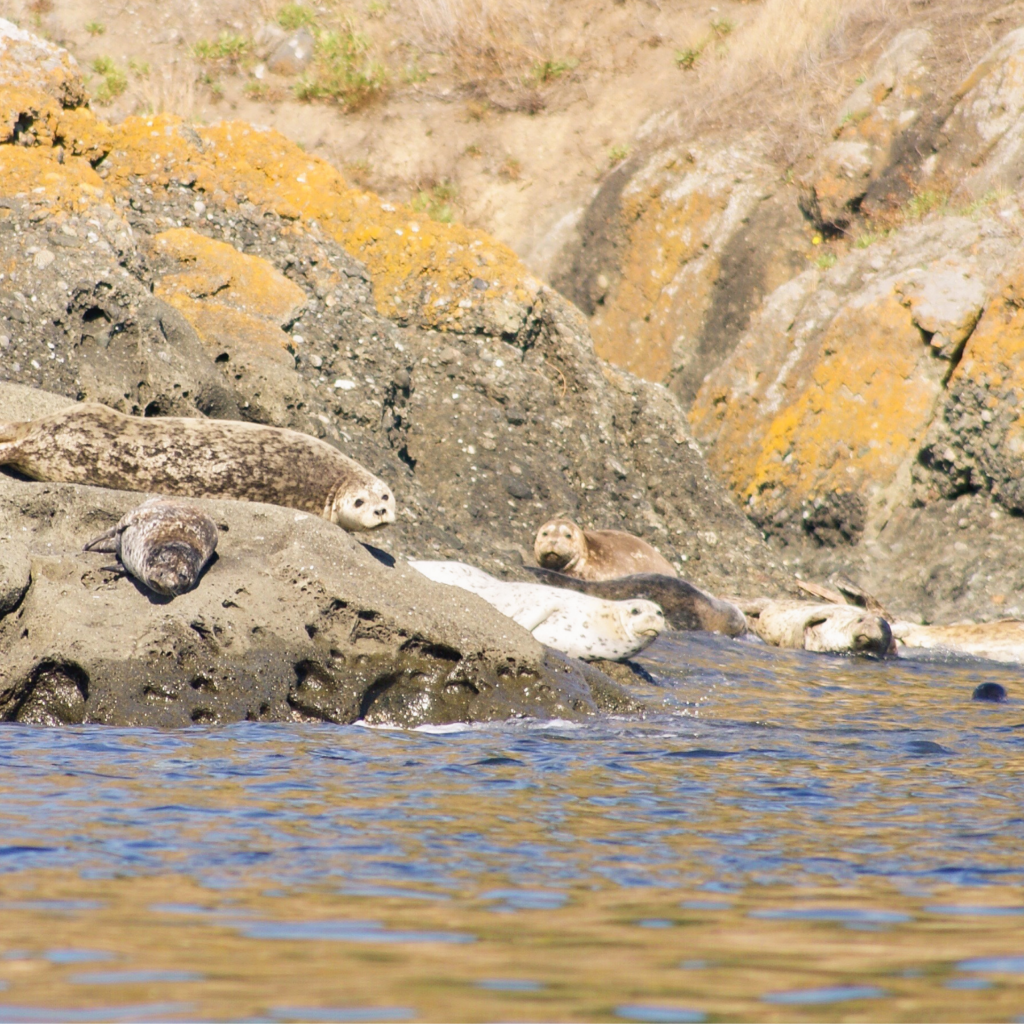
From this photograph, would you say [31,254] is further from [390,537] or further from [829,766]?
[829,766]

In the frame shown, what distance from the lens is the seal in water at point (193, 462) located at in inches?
282

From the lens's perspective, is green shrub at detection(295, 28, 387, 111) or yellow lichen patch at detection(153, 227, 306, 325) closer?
yellow lichen patch at detection(153, 227, 306, 325)

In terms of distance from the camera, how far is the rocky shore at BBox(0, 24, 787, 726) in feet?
17.8

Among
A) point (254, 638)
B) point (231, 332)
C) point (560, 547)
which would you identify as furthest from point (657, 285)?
point (254, 638)

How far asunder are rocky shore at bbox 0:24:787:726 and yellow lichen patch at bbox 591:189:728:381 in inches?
177

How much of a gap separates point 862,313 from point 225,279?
7498 mm

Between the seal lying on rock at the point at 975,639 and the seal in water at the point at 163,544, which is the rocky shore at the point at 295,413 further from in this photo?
the seal lying on rock at the point at 975,639

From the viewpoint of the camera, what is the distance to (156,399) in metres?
8.72

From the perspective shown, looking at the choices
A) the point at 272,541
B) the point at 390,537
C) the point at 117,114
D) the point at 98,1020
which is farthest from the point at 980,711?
the point at 117,114

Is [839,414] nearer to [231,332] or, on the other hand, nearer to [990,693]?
[231,332]

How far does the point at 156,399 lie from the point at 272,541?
310 cm

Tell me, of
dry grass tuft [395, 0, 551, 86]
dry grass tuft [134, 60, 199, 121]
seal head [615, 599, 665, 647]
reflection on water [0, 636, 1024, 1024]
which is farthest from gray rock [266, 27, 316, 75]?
reflection on water [0, 636, 1024, 1024]

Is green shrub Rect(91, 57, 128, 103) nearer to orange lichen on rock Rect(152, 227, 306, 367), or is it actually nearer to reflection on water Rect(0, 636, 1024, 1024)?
orange lichen on rock Rect(152, 227, 306, 367)

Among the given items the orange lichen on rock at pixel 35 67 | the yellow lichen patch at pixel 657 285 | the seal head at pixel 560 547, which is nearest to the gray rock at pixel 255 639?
the seal head at pixel 560 547
